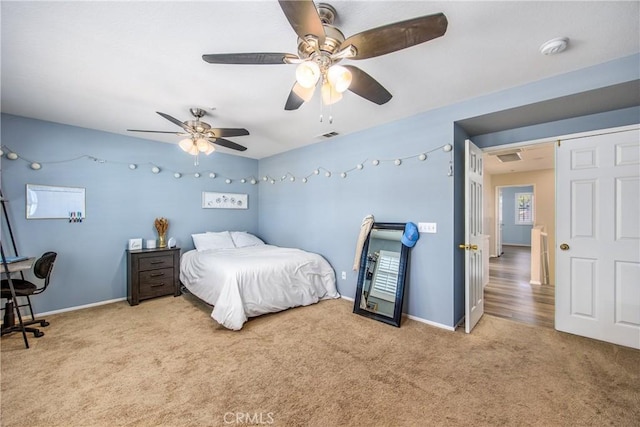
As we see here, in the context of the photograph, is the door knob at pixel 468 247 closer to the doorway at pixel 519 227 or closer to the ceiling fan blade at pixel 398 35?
the doorway at pixel 519 227

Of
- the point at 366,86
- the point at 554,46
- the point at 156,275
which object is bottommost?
the point at 156,275

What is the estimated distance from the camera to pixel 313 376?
2.02 meters

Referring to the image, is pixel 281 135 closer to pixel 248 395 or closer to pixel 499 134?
pixel 499 134

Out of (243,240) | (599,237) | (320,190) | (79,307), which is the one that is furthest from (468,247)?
(79,307)

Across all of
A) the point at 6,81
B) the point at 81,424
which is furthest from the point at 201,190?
the point at 81,424

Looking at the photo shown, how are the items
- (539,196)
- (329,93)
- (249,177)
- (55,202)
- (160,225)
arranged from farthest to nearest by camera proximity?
(539,196), (249,177), (160,225), (55,202), (329,93)

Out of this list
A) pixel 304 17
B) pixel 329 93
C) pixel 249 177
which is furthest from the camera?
pixel 249 177

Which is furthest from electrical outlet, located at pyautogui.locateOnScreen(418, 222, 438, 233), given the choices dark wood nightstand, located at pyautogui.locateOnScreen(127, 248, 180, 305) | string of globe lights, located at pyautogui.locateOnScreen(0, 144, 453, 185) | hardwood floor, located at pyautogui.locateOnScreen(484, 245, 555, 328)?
dark wood nightstand, located at pyautogui.locateOnScreen(127, 248, 180, 305)

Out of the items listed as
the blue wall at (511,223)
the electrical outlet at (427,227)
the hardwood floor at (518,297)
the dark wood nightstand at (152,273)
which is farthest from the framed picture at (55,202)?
the blue wall at (511,223)

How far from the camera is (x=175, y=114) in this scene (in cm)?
303

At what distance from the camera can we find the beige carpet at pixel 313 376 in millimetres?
1639

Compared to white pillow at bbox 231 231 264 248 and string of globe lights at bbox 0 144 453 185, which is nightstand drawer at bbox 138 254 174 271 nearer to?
white pillow at bbox 231 231 264 248

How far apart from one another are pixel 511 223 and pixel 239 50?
37.3 feet

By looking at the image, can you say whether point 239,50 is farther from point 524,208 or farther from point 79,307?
point 524,208
